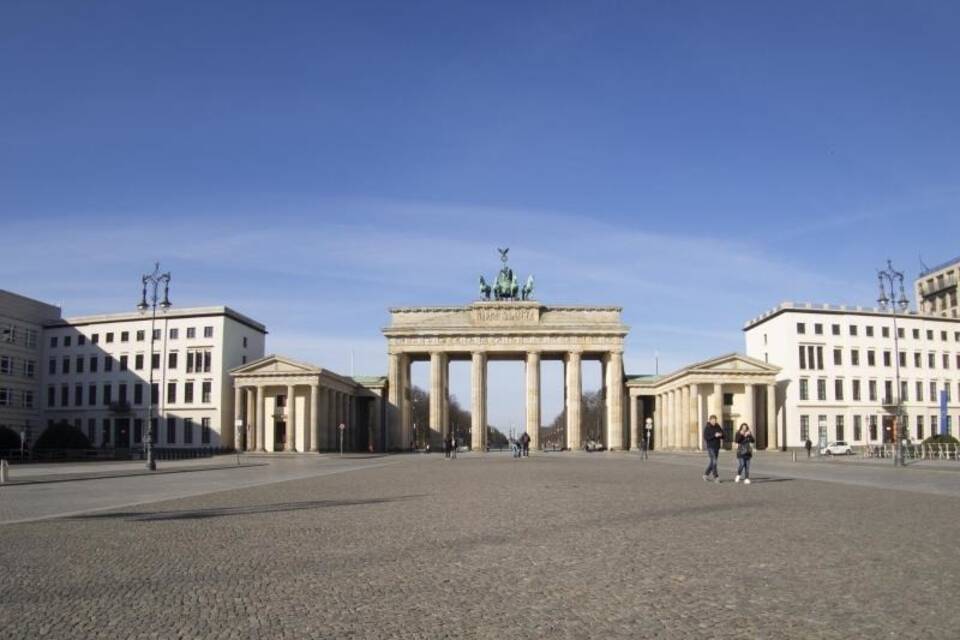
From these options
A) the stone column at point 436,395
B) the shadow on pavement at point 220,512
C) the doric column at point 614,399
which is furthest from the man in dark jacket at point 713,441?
the stone column at point 436,395

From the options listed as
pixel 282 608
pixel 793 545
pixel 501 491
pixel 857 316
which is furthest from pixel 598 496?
pixel 857 316

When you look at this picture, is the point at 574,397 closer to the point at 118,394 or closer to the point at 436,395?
the point at 436,395

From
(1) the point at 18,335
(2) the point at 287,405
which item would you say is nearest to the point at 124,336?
(1) the point at 18,335

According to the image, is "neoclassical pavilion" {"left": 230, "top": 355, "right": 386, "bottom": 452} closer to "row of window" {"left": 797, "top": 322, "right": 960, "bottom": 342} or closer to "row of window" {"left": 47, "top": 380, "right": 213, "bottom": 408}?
"row of window" {"left": 47, "top": 380, "right": 213, "bottom": 408}

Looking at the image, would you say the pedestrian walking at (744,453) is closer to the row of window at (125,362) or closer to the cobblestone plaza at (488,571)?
the cobblestone plaza at (488,571)

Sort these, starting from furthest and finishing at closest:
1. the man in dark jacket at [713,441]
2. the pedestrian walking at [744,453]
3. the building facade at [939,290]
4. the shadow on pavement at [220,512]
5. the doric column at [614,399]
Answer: the building facade at [939,290], the doric column at [614,399], the man in dark jacket at [713,441], the pedestrian walking at [744,453], the shadow on pavement at [220,512]

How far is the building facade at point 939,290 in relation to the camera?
126m

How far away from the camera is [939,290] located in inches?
5143

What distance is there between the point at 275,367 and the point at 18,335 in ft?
99.4

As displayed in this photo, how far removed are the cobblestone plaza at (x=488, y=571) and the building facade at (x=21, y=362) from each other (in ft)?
282

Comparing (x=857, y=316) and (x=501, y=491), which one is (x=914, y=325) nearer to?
(x=857, y=316)

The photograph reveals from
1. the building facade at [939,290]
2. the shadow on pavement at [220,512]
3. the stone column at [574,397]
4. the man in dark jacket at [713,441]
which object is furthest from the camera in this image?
the building facade at [939,290]

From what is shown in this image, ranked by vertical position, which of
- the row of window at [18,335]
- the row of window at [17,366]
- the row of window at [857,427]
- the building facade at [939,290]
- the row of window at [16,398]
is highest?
the building facade at [939,290]

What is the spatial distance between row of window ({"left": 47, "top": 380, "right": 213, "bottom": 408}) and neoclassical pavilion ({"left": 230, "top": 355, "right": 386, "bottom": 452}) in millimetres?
3856
